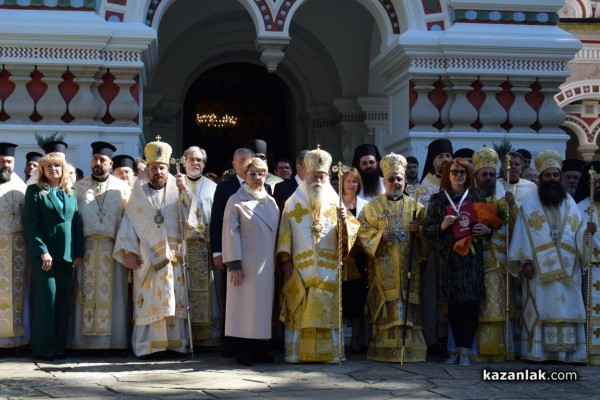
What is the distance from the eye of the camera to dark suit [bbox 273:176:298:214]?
29.2 ft

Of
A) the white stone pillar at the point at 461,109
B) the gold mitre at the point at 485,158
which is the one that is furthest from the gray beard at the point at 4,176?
the white stone pillar at the point at 461,109

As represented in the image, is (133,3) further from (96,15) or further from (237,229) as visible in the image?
(237,229)

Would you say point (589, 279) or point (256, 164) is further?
point (589, 279)

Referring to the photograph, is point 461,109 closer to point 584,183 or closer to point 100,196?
point 584,183

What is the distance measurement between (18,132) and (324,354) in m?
4.95

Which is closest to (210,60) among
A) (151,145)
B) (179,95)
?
(179,95)

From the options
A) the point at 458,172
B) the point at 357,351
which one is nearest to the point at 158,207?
the point at 357,351

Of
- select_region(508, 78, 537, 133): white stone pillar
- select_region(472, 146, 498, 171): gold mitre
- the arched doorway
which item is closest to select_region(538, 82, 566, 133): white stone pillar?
select_region(508, 78, 537, 133): white stone pillar

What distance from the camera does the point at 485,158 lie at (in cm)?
856

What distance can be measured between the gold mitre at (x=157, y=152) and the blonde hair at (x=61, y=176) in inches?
26.9

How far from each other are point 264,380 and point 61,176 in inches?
97.5

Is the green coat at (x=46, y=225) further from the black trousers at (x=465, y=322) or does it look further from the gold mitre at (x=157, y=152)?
the black trousers at (x=465, y=322)

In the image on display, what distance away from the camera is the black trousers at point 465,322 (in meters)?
8.13

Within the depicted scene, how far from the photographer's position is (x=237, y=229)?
8.12m
